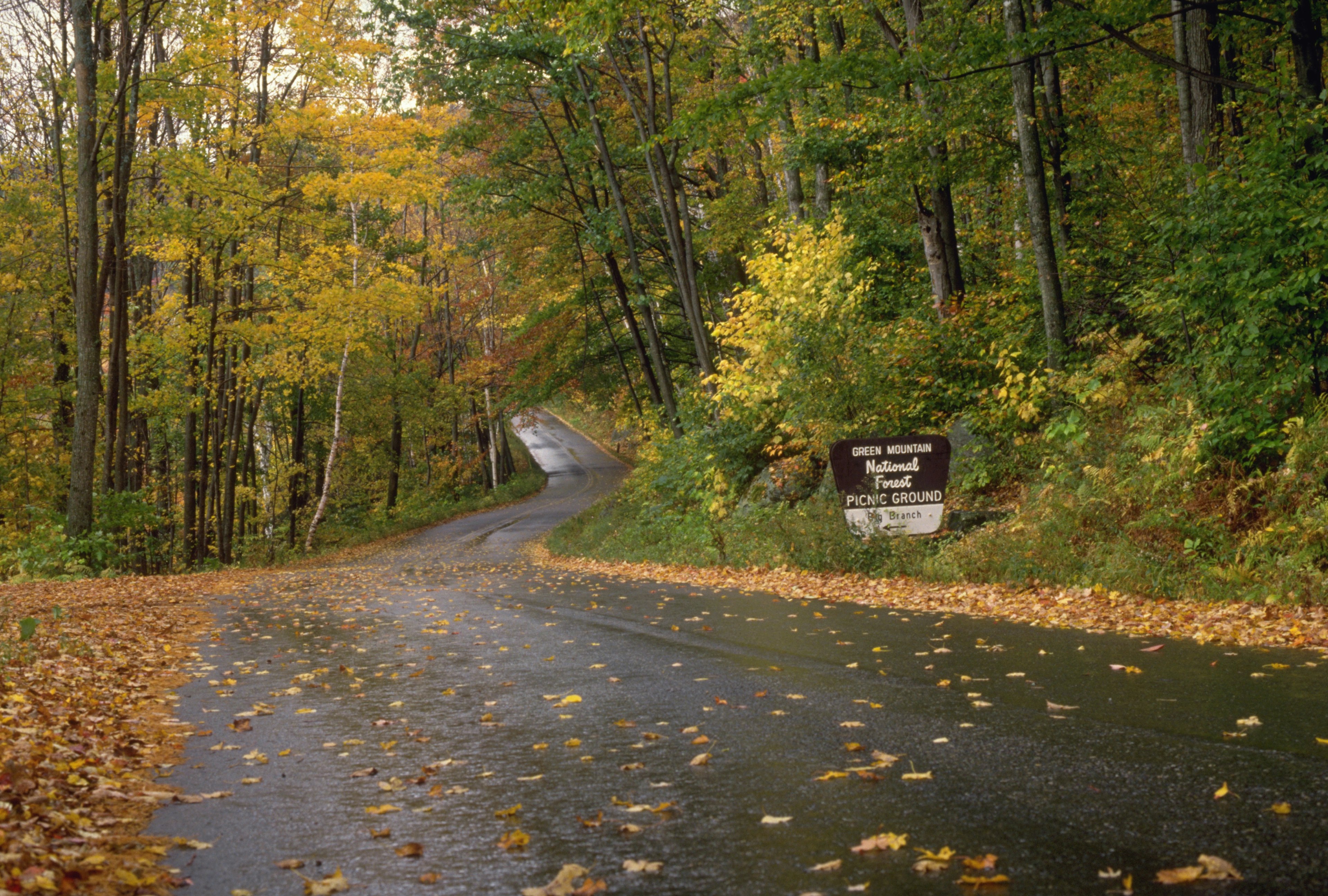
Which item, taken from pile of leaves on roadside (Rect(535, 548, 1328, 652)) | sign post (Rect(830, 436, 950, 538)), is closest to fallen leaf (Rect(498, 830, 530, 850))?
pile of leaves on roadside (Rect(535, 548, 1328, 652))

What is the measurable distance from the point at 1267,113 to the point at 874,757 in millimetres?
12539

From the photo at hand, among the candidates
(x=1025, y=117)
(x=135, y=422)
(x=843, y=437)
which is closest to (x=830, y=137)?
(x=1025, y=117)

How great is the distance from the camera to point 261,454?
4406 centimetres

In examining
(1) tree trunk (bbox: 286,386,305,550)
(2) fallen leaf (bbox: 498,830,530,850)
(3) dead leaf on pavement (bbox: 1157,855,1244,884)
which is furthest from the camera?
(1) tree trunk (bbox: 286,386,305,550)

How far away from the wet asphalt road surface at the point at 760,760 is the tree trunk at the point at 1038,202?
240 inches

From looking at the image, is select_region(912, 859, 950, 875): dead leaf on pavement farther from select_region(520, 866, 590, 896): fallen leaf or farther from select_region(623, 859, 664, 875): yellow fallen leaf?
select_region(520, 866, 590, 896): fallen leaf

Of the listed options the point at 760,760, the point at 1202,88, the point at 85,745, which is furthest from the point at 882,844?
the point at 1202,88

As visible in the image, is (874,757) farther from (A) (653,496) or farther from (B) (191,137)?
(B) (191,137)

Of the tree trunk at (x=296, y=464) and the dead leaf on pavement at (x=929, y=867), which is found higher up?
the tree trunk at (x=296, y=464)

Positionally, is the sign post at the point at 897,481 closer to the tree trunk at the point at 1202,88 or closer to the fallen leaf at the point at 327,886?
the tree trunk at the point at 1202,88

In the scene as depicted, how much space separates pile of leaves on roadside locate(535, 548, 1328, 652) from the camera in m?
7.93

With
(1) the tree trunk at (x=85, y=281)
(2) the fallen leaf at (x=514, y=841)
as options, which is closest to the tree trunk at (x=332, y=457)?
(1) the tree trunk at (x=85, y=281)

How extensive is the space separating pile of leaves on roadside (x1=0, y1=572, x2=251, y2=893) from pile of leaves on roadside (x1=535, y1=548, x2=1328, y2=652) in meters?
6.96

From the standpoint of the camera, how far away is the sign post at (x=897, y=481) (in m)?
13.8
